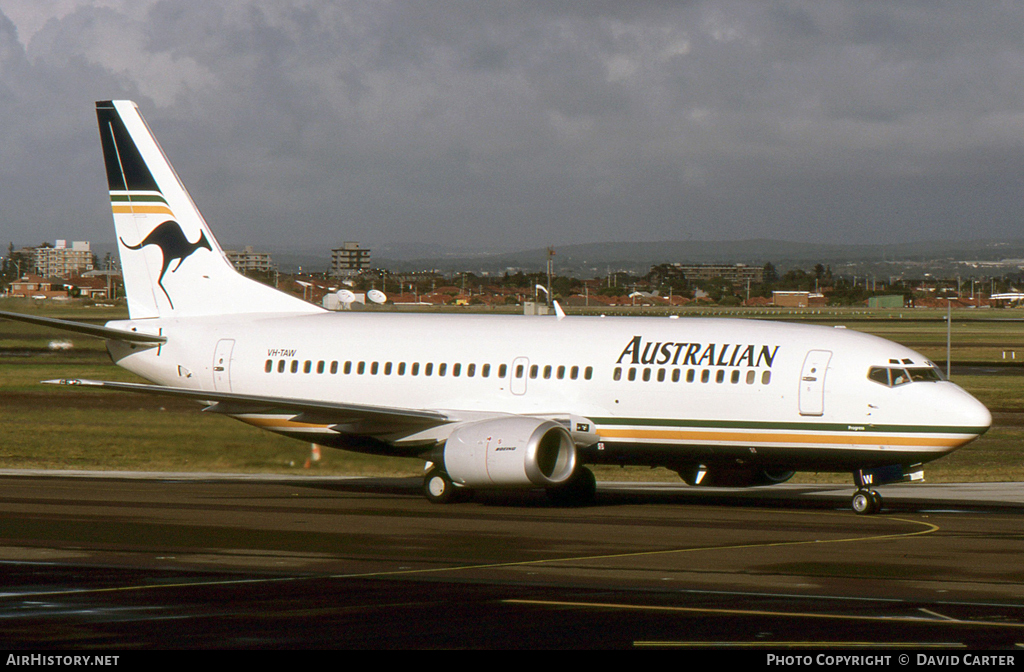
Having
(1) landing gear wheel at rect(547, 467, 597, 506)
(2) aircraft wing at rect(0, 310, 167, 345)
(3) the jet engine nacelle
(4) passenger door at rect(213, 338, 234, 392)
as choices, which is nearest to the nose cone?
(3) the jet engine nacelle

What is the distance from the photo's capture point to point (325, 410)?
28594 millimetres

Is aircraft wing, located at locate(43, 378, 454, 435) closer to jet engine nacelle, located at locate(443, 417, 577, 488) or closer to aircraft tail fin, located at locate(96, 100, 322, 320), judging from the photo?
jet engine nacelle, located at locate(443, 417, 577, 488)

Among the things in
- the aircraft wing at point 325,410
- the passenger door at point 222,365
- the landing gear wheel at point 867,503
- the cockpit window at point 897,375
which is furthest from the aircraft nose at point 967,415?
the passenger door at point 222,365

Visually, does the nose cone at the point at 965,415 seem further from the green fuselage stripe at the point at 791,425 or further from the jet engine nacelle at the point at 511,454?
the jet engine nacelle at the point at 511,454

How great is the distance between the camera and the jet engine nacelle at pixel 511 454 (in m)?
26.6

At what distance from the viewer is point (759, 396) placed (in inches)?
1056

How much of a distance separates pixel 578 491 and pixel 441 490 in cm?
327

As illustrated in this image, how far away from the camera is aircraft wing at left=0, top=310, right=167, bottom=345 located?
1192 inches

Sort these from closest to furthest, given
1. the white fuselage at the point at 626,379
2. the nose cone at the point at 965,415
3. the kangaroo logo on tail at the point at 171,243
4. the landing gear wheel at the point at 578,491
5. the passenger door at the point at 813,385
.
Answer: the nose cone at the point at 965,415 < the white fuselage at the point at 626,379 < the passenger door at the point at 813,385 < the landing gear wheel at the point at 578,491 < the kangaroo logo on tail at the point at 171,243

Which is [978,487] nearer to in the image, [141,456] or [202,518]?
[202,518]

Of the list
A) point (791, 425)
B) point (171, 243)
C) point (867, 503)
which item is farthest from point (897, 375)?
point (171, 243)

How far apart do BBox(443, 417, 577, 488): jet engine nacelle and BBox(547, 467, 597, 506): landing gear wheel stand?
196 cm

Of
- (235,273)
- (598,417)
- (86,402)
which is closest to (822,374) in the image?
(598,417)

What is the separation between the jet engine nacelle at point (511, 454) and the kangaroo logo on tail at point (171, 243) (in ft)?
34.9
